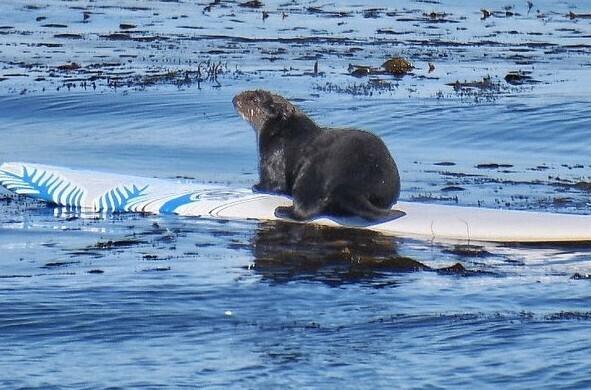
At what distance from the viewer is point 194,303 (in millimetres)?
7172

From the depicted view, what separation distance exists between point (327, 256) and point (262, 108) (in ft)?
5.85

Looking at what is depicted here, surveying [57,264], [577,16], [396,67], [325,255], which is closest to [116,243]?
[57,264]

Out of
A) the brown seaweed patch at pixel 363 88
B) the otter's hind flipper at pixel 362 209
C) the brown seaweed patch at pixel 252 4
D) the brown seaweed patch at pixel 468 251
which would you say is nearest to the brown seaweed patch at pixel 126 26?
the brown seaweed patch at pixel 252 4

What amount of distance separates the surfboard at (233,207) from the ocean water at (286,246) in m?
0.13

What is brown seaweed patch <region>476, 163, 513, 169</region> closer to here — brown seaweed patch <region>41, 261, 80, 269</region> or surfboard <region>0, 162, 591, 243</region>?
surfboard <region>0, 162, 591, 243</region>

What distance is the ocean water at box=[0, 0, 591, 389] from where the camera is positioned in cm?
623

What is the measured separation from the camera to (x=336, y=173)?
9.17m

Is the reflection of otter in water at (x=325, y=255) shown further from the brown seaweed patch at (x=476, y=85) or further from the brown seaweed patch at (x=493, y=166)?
→ the brown seaweed patch at (x=476, y=85)

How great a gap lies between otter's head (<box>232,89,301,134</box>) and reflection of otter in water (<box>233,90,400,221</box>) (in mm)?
217

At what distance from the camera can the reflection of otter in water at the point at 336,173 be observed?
918 centimetres

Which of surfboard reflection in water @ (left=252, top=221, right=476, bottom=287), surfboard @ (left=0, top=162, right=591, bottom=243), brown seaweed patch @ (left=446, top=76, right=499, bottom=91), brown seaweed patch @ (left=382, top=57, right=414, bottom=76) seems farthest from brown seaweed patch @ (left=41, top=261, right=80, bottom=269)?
brown seaweed patch @ (left=382, top=57, right=414, bottom=76)

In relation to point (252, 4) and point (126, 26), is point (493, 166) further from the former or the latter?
point (252, 4)

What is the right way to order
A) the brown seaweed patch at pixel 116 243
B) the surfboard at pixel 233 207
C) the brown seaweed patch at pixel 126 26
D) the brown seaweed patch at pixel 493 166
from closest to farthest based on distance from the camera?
the brown seaweed patch at pixel 116 243, the surfboard at pixel 233 207, the brown seaweed patch at pixel 493 166, the brown seaweed patch at pixel 126 26

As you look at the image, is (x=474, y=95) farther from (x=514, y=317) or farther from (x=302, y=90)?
(x=514, y=317)
